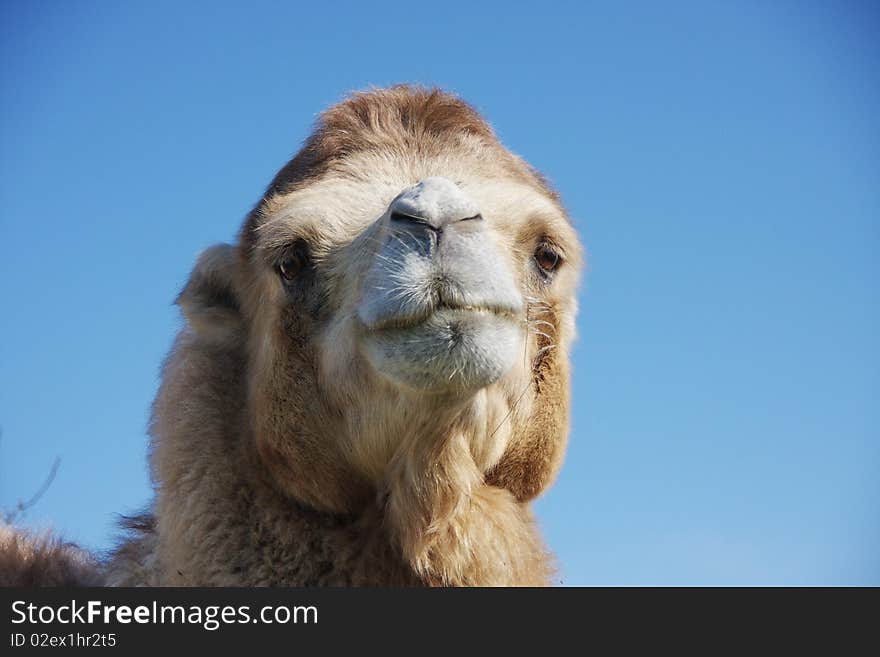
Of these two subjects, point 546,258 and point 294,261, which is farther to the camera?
point 546,258

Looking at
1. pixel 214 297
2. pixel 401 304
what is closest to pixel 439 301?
pixel 401 304

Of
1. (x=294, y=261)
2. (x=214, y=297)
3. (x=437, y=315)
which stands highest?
(x=214, y=297)

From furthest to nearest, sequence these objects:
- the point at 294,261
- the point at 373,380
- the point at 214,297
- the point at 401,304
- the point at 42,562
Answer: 1. the point at 42,562
2. the point at 214,297
3. the point at 294,261
4. the point at 373,380
5. the point at 401,304

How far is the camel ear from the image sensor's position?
6492 mm

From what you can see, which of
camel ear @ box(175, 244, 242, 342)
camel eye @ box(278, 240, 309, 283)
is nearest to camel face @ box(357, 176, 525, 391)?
camel eye @ box(278, 240, 309, 283)

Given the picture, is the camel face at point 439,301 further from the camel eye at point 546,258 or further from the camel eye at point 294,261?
the camel eye at point 546,258

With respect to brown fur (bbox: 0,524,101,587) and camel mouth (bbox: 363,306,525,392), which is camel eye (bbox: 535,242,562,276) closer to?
camel mouth (bbox: 363,306,525,392)

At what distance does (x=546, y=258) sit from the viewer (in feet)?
20.3

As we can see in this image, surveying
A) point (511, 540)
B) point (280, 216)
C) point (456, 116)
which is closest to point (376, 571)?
point (511, 540)

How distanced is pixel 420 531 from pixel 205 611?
1.13 m

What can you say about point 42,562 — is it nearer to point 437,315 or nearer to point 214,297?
point 214,297

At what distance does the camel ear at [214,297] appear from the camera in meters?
6.49

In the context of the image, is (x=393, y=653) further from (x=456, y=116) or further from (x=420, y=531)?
(x=456, y=116)

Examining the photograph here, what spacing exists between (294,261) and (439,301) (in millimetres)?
1217
